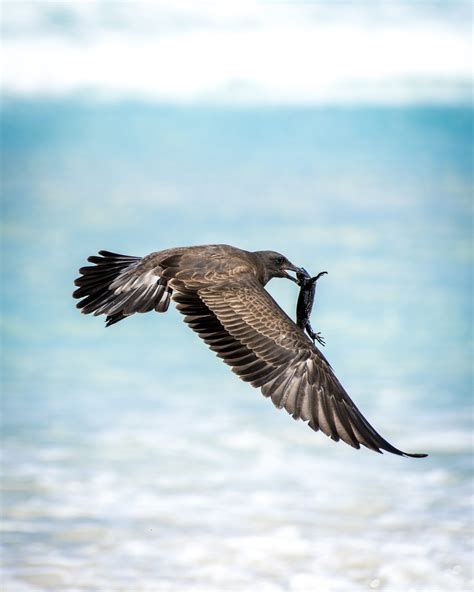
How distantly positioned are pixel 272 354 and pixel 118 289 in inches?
51.4

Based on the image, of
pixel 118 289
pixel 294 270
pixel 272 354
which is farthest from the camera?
pixel 118 289

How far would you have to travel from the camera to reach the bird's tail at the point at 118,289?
27.7ft

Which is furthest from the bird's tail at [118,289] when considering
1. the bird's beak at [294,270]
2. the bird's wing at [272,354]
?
the bird's beak at [294,270]

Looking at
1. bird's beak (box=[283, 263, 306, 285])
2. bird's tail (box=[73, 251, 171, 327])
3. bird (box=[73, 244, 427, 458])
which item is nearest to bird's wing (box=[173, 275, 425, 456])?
bird (box=[73, 244, 427, 458])

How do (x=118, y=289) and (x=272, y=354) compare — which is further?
(x=118, y=289)

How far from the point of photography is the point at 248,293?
26.0 feet

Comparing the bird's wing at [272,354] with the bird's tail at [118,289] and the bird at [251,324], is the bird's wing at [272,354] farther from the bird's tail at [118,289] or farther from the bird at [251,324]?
the bird's tail at [118,289]

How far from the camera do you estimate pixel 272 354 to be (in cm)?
771

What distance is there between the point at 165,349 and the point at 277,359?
982cm

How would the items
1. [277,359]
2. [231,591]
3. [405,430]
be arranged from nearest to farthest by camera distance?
[277,359] → [231,591] → [405,430]

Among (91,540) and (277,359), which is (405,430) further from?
(277,359)

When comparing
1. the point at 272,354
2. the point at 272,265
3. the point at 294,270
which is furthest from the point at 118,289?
the point at 272,354

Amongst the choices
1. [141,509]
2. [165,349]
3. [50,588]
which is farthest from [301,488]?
[165,349]

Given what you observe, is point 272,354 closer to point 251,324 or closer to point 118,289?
point 251,324
